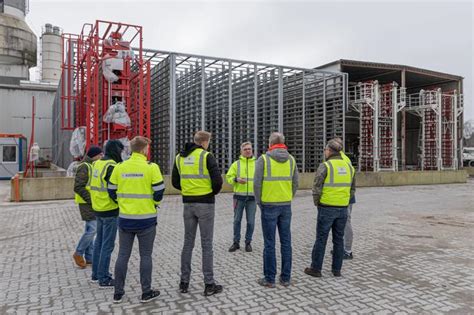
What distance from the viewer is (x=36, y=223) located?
8.17 meters

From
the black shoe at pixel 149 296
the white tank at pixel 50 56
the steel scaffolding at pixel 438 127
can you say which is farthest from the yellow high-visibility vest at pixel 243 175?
the white tank at pixel 50 56

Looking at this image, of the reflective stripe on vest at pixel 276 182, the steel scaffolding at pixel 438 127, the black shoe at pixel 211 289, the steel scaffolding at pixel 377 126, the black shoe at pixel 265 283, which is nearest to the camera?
the black shoe at pixel 211 289

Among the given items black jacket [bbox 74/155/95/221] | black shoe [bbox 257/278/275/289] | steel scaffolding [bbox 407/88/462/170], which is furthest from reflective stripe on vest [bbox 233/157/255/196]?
steel scaffolding [bbox 407/88/462/170]

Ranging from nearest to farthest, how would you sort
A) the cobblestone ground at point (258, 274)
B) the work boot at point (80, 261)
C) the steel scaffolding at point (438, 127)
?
the cobblestone ground at point (258, 274) → the work boot at point (80, 261) → the steel scaffolding at point (438, 127)

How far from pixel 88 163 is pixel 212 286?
2.22 metres

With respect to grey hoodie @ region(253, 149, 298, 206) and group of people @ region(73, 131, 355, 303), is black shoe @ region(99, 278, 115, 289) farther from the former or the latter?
grey hoodie @ region(253, 149, 298, 206)

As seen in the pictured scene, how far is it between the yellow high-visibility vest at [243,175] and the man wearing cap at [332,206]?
1.39 metres

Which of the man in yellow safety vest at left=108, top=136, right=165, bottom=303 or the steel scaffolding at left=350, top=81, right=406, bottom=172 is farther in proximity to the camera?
the steel scaffolding at left=350, top=81, right=406, bottom=172

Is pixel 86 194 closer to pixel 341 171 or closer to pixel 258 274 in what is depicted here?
pixel 258 274

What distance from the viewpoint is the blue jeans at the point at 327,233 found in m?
4.71

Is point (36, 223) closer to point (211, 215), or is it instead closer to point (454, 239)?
point (211, 215)

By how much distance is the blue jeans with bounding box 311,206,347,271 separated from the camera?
471 cm

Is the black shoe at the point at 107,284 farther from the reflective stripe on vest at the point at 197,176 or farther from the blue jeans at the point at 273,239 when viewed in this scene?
the blue jeans at the point at 273,239

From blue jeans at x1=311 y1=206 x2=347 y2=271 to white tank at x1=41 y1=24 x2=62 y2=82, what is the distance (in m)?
38.3
